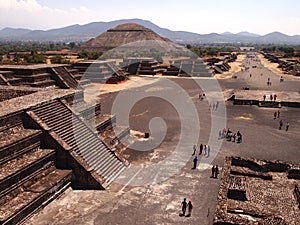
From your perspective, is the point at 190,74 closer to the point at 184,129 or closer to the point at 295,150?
the point at 184,129

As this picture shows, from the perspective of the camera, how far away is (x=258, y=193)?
13930 millimetres

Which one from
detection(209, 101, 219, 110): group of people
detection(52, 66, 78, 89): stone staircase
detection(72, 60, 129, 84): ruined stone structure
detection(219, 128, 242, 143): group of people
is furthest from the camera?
detection(72, 60, 129, 84): ruined stone structure

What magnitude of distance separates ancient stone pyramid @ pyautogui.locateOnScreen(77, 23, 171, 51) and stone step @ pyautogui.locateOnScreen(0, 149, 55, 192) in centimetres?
12465

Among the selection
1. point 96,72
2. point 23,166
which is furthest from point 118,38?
point 23,166

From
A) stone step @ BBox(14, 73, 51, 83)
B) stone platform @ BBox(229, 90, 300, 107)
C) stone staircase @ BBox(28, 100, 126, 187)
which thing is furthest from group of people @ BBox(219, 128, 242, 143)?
stone step @ BBox(14, 73, 51, 83)

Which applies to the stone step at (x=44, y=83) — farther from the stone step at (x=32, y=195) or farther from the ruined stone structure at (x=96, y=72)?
the stone step at (x=32, y=195)

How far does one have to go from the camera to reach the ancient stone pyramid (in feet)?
458

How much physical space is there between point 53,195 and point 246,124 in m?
17.3

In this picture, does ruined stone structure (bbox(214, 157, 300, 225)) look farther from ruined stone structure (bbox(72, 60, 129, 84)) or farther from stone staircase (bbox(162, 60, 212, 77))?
stone staircase (bbox(162, 60, 212, 77))

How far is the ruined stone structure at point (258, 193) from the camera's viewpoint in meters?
11.1

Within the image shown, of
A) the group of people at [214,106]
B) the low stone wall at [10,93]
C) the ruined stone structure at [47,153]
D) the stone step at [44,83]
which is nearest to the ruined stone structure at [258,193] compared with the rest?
the ruined stone structure at [47,153]

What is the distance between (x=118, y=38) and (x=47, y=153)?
462 ft

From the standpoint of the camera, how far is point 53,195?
43.4 ft

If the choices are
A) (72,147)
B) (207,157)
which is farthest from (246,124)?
(72,147)
